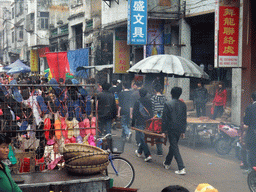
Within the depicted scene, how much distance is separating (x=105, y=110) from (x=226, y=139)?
3477mm

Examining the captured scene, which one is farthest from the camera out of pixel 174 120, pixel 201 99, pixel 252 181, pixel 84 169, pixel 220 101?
pixel 201 99

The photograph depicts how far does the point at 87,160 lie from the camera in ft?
17.3

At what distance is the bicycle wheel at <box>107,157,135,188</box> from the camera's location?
705cm

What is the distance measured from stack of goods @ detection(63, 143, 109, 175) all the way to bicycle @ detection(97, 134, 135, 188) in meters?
1.27

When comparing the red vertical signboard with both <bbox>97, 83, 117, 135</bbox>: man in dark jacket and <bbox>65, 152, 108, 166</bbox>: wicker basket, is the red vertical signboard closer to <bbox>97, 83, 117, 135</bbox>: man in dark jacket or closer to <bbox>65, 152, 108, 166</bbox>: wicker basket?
<bbox>97, 83, 117, 135</bbox>: man in dark jacket

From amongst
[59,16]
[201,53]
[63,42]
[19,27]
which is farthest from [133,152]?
[19,27]

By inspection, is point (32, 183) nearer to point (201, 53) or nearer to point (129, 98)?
point (129, 98)

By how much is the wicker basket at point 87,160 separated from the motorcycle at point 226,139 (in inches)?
231

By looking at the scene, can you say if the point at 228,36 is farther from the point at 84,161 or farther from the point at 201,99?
the point at 84,161

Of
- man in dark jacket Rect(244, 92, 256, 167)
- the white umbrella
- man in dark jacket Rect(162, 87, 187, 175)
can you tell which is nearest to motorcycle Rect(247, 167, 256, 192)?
man in dark jacket Rect(244, 92, 256, 167)

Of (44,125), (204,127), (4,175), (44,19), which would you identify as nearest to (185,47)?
(204,127)

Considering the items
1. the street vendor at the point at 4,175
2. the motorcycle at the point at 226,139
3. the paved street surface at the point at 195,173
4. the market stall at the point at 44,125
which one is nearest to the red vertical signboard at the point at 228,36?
the motorcycle at the point at 226,139

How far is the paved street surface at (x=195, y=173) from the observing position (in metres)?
7.61

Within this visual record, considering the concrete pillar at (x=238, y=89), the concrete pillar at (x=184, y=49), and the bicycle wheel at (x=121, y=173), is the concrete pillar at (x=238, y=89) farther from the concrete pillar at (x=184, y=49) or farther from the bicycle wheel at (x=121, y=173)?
the bicycle wheel at (x=121, y=173)
